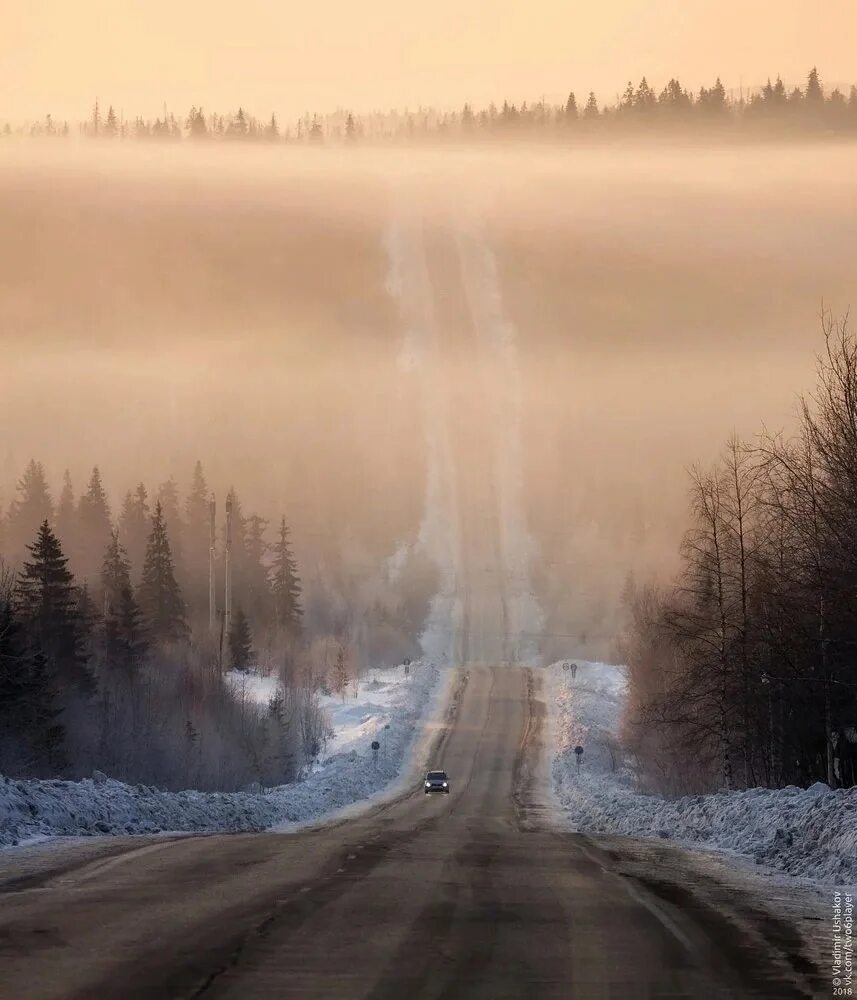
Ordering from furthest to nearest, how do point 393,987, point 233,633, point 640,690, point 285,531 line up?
point 285,531, point 233,633, point 640,690, point 393,987

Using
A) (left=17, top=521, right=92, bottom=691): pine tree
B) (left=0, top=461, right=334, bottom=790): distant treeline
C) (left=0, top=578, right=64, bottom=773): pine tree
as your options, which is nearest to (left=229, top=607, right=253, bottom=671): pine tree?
(left=0, top=461, right=334, bottom=790): distant treeline

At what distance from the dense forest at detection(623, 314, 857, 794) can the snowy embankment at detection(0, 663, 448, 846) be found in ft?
48.8

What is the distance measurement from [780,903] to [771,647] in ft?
86.5

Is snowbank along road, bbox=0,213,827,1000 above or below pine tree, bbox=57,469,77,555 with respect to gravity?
below

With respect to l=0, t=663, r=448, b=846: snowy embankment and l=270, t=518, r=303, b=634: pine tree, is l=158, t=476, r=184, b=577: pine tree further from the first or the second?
l=0, t=663, r=448, b=846: snowy embankment

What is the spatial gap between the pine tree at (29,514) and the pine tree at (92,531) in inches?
196

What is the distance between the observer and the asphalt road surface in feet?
34.9

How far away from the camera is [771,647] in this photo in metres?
42.5

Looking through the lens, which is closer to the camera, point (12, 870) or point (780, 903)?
point (780, 903)

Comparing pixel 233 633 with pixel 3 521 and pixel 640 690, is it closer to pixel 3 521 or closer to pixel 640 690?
pixel 640 690

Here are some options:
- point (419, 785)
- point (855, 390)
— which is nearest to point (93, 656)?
point (419, 785)

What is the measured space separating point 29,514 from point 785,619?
14486 cm

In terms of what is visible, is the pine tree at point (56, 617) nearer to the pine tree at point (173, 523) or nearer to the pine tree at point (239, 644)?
the pine tree at point (239, 644)

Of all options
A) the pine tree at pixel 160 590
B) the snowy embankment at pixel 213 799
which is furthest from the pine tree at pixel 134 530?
the snowy embankment at pixel 213 799
